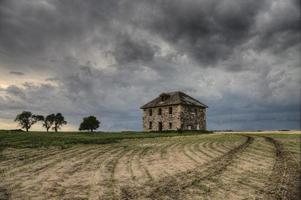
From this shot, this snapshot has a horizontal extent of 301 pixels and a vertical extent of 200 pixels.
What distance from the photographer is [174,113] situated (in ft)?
186

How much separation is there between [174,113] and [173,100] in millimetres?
2588

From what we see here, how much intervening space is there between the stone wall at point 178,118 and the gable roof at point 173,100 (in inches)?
28.5

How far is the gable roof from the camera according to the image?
5719 cm

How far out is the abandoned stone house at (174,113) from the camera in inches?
2215

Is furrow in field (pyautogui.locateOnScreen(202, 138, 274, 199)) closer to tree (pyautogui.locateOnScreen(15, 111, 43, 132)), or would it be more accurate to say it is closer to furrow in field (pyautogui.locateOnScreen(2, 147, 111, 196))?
furrow in field (pyautogui.locateOnScreen(2, 147, 111, 196))

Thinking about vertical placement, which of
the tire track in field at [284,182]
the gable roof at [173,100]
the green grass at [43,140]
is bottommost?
the tire track in field at [284,182]

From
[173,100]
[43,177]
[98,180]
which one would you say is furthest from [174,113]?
[98,180]

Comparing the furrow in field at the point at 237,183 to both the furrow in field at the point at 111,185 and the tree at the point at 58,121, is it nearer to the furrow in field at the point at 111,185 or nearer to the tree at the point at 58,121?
the furrow in field at the point at 111,185

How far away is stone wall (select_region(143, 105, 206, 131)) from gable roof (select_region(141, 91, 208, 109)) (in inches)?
28.5

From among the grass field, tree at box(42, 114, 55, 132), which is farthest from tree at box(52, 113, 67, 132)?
the grass field

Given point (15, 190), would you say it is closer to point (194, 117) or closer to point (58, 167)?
point (58, 167)

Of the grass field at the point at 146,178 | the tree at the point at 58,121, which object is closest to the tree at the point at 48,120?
the tree at the point at 58,121

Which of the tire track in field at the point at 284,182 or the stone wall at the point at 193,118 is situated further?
the stone wall at the point at 193,118

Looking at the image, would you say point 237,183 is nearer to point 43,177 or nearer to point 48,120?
point 43,177
